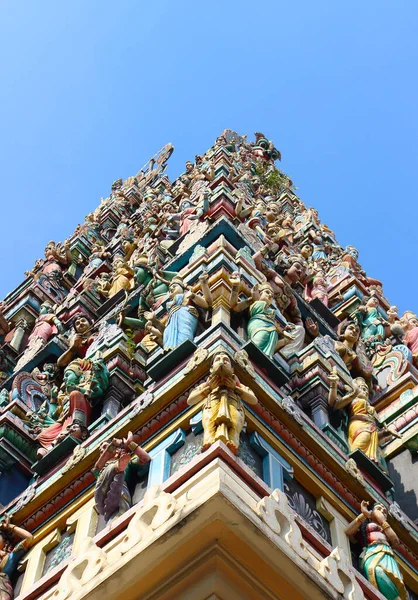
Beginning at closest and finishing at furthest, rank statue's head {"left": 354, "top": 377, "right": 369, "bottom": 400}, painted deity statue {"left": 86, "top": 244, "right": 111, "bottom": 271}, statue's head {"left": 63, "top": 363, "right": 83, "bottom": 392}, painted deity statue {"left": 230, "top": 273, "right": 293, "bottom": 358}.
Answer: painted deity statue {"left": 230, "top": 273, "right": 293, "bottom": 358} < statue's head {"left": 354, "top": 377, "right": 369, "bottom": 400} < statue's head {"left": 63, "top": 363, "right": 83, "bottom": 392} < painted deity statue {"left": 86, "top": 244, "right": 111, "bottom": 271}

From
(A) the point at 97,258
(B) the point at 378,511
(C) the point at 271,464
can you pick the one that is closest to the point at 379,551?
(B) the point at 378,511

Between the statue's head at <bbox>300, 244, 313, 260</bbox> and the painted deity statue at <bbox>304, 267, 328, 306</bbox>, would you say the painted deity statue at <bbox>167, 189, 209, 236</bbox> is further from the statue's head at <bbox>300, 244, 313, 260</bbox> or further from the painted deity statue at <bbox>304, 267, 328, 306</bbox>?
the statue's head at <bbox>300, 244, 313, 260</bbox>

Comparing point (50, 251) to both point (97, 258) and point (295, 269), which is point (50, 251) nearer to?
point (97, 258)

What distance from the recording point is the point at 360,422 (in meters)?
18.4

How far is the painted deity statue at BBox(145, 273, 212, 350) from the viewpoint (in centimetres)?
1752

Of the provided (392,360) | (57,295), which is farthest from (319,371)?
(57,295)

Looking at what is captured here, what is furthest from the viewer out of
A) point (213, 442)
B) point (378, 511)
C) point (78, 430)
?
point (78, 430)

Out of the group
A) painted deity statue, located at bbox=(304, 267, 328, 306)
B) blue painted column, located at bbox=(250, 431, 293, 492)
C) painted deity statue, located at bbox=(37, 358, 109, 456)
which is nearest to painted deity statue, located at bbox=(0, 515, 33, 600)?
painted deity statue, located at bbox=(37, 358, 109, 456)

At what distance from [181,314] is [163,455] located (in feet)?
12.2

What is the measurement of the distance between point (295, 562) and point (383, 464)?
7.32 meters

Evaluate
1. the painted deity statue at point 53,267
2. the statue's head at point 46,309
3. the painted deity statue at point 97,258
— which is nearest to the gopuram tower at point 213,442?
the statue's head at point 46,309

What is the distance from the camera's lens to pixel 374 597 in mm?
13500

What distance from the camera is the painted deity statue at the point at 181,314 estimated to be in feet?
57.5

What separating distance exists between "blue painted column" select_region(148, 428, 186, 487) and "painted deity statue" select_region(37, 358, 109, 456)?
275cm
